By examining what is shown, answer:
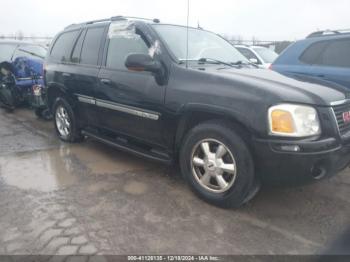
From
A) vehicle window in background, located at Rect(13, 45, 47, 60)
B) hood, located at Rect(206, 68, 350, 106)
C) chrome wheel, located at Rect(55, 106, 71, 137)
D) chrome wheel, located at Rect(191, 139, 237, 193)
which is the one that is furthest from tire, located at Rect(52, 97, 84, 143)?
vehicle window in background, located at Rect(13, 45, 47, 60)

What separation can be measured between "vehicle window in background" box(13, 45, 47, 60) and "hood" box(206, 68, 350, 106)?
6.44m

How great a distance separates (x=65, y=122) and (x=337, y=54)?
422cm

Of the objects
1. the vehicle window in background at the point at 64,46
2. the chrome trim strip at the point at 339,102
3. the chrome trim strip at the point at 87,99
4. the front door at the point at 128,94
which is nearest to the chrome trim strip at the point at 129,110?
the front door at the point at 128,94

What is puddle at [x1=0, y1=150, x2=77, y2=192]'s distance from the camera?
12.9 feet

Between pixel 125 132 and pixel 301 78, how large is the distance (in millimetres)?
2091

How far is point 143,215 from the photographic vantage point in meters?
3.17

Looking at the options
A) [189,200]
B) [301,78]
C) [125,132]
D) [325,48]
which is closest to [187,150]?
[189,200]

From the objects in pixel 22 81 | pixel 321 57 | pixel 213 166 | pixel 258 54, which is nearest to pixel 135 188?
pixel 213 166

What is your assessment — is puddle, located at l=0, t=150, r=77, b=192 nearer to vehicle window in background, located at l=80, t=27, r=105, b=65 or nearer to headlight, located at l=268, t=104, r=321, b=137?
vehicle window in background, located at l=80, t=27, r=105, b=65

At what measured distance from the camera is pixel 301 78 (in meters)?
3.55

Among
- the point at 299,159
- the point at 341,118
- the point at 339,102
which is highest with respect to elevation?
the point at 339,102

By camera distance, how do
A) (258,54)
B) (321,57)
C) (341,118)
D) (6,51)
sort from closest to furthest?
(341,118) → (321,57) → (6,51) → (258,54)

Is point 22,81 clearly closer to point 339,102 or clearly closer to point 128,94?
point 128,94

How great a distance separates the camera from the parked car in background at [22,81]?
7.22 m
